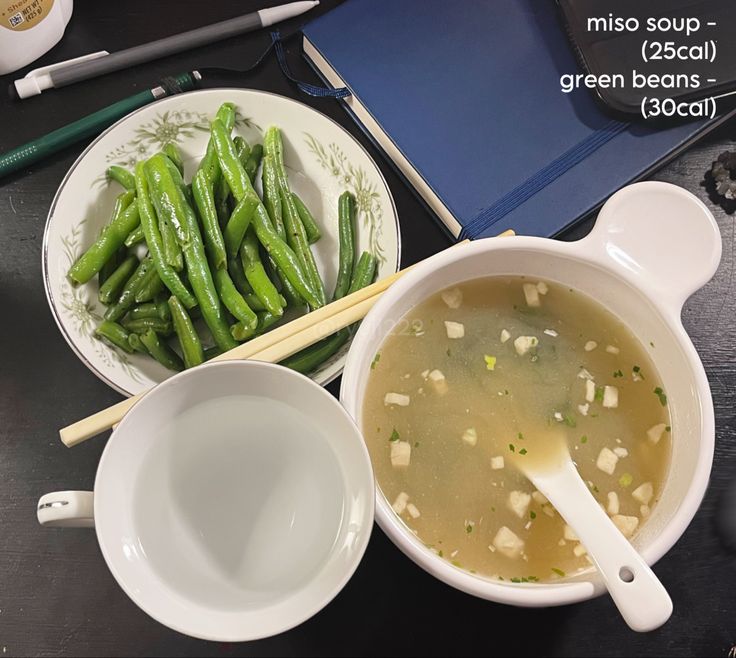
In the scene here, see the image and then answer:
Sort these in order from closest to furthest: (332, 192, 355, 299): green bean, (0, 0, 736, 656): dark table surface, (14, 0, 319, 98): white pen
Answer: (0, 0, 736, 656): dark table surface < (332, 192, 355, 299): green bean < (14, 0, 319, 98): white pen

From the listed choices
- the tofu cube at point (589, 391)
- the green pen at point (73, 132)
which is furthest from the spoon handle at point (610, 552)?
the green pen at point (73, 132)

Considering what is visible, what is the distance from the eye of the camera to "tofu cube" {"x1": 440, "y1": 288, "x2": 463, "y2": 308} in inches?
42.1

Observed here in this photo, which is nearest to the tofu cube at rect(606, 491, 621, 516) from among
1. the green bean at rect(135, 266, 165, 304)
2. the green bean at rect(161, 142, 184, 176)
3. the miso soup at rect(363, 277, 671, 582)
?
the miso soup at rect(363, 277, 671, 582)

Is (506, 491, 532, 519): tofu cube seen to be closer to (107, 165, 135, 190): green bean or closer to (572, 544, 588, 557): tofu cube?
(572, 544, 588, 557): tofu cube

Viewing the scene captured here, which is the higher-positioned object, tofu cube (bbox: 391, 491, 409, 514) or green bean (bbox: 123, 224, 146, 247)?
green bean (bbox: 123, 224, 146, 247)

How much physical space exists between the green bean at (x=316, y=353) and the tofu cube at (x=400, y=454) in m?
0.23

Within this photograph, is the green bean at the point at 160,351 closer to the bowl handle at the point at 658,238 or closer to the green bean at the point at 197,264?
the green bean at the point at 197,264

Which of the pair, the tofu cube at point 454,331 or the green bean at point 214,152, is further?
→ the green bean at point 214,152

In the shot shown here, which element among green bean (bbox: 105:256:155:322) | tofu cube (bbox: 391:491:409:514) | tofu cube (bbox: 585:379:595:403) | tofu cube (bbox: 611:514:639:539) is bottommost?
tofu cube (bbox: 611:514:639:539)

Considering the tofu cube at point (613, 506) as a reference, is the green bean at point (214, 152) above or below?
above

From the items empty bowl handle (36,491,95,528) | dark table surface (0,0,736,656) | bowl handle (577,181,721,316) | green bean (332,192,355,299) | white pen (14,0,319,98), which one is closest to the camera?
empty bowl handle (36,491,95,528)

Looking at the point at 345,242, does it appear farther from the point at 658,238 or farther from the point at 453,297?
the point at 658,238

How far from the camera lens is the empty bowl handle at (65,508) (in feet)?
2.69

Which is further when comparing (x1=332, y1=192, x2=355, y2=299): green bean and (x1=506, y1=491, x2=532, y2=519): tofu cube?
(x1=332, y1=192, x2=355, y2=299): green bean
